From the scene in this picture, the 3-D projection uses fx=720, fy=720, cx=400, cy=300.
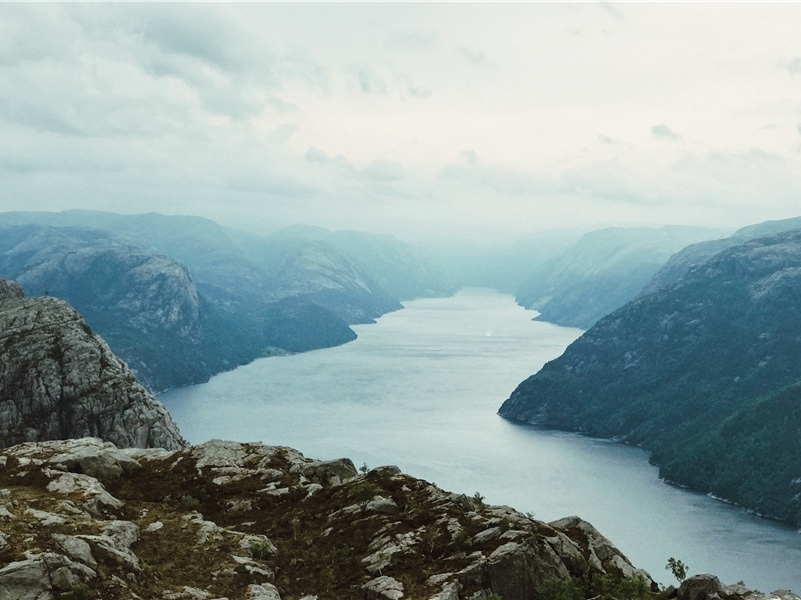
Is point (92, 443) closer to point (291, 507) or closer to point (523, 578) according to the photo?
point (291, 507)

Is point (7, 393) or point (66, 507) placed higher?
point (66, 507)

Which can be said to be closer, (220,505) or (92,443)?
(220,505)

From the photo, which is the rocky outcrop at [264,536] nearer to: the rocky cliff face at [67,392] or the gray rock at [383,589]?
the gray rock at [383,589]

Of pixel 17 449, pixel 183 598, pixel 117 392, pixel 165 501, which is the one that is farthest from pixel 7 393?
pixel 183 598

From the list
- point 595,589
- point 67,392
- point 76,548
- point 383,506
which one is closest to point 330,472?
point 383,506

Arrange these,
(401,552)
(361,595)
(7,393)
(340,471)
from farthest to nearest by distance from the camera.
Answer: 1. (7,393)
2. (340,471)
3. (401,552)
4. (361,595)

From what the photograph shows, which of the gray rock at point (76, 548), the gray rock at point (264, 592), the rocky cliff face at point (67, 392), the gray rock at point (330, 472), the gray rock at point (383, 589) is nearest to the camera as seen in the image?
the gray rock at point (76, 548)

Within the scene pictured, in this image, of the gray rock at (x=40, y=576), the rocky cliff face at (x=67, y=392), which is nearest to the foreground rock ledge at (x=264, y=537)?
the gray rock at (x=40, y=576)

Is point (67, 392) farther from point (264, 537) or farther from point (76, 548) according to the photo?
point (76, 548)
